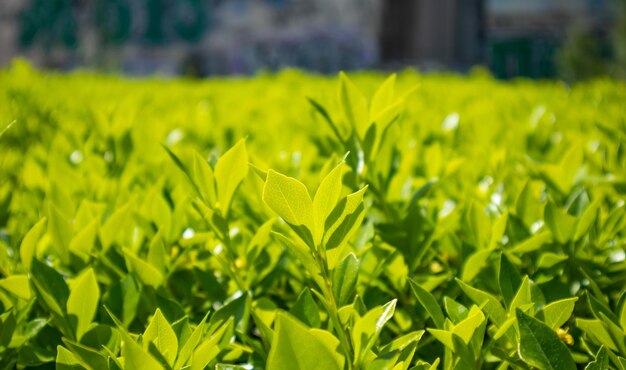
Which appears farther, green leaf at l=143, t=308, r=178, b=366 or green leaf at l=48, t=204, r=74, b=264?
green leaf at l=48, t=204, r=74, b=264

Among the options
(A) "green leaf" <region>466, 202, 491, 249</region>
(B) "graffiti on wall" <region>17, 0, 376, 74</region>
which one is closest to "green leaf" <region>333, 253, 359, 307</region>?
(A) "green leaf" <region>466, 202, 491, 249</region>

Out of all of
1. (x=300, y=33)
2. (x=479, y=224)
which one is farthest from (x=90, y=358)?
(x=300, y=33)

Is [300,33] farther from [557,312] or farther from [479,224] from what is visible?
[557,312]

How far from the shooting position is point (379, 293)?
97cm

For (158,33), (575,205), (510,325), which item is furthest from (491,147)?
(158,33)

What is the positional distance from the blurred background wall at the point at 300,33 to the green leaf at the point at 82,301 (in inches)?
892

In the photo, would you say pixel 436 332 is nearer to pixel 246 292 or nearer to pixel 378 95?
pixel 246 292

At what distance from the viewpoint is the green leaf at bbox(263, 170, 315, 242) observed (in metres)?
0.66

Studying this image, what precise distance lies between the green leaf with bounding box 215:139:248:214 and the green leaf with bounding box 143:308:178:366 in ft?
0.72

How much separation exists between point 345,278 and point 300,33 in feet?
77.4

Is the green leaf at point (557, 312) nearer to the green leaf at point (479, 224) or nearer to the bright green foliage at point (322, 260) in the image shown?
the bright green foliage at point (322, 260)

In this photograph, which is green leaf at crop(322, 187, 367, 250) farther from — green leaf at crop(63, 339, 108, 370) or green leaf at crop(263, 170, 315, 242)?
green leaf at crop(63, 339, 108, 370)

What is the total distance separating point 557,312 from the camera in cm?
77

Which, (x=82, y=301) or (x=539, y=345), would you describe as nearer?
(x=539, y=345)
